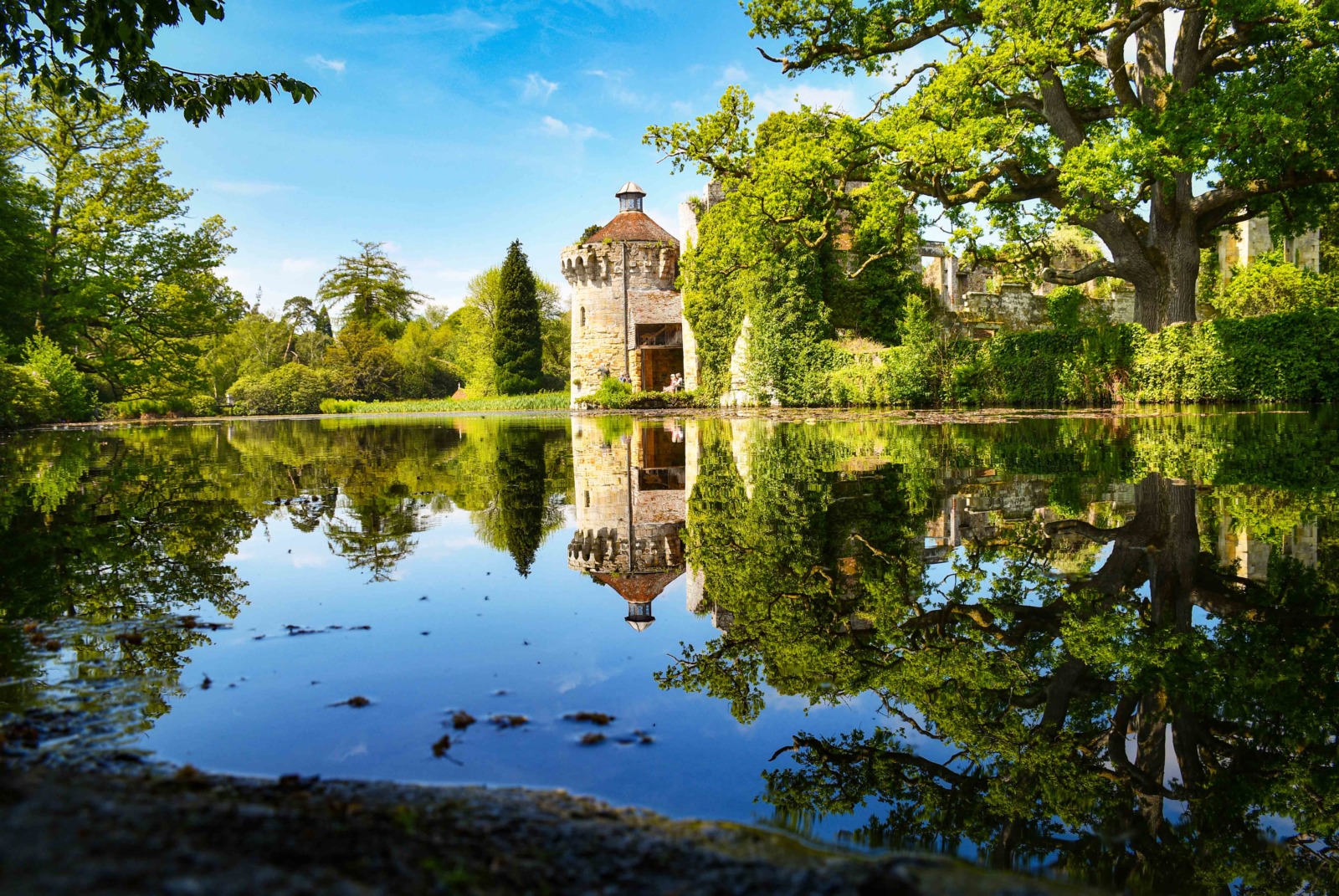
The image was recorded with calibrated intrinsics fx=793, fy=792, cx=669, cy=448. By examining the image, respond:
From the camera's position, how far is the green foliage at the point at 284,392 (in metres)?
46.4

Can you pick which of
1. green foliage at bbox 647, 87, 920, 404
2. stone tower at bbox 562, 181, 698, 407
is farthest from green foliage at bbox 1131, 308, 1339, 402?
stone tower at bbox 562, 181, 698, 407

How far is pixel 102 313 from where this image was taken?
2589 cm

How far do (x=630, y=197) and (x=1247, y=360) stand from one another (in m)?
28.0

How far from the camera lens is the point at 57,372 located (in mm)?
22969

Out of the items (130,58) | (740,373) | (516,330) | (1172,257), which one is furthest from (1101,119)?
(516,330)

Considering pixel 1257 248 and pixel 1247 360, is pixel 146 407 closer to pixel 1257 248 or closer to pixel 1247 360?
pixel 1247 360

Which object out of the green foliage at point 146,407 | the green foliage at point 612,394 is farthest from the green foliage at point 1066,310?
the green foliage at point 146,407

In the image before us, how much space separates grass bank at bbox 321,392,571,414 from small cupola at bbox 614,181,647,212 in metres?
10.5

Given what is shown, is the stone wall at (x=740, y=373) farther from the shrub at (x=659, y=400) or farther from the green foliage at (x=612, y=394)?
the green foliage at (x=612, y=394)

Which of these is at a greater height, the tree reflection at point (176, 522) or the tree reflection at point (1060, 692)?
the tree reflection at point (176, 522)

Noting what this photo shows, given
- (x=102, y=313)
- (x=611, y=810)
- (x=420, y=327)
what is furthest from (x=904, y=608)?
(x=420, y=327)

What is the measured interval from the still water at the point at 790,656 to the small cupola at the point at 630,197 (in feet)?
110

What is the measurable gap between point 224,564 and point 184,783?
3243mm

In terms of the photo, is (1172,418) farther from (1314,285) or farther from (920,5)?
(1314,285)
